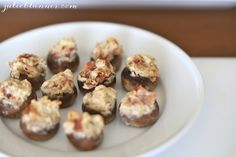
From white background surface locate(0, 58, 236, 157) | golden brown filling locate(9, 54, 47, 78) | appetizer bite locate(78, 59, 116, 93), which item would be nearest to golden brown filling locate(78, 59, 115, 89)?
appetizer bite locate(78, 59, 116, 93)

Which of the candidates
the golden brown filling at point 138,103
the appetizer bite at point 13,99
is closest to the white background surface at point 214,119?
the golden brown filling at point 138,103

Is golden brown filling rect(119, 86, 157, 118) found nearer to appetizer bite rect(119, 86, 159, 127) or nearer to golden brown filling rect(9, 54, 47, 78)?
appetizer bite rect(119, 86, 159, 127)

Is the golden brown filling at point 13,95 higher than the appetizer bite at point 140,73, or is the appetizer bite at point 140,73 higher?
the appetizer bite at point 140,73

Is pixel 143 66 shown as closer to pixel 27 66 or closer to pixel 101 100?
pixel 101 100

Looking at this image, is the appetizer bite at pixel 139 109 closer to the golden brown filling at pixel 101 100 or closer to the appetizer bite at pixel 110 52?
the golden brown filling at pixel 101 100

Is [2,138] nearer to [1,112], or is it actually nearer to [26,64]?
[1,112]

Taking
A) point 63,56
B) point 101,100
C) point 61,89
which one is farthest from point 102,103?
point 63,56
